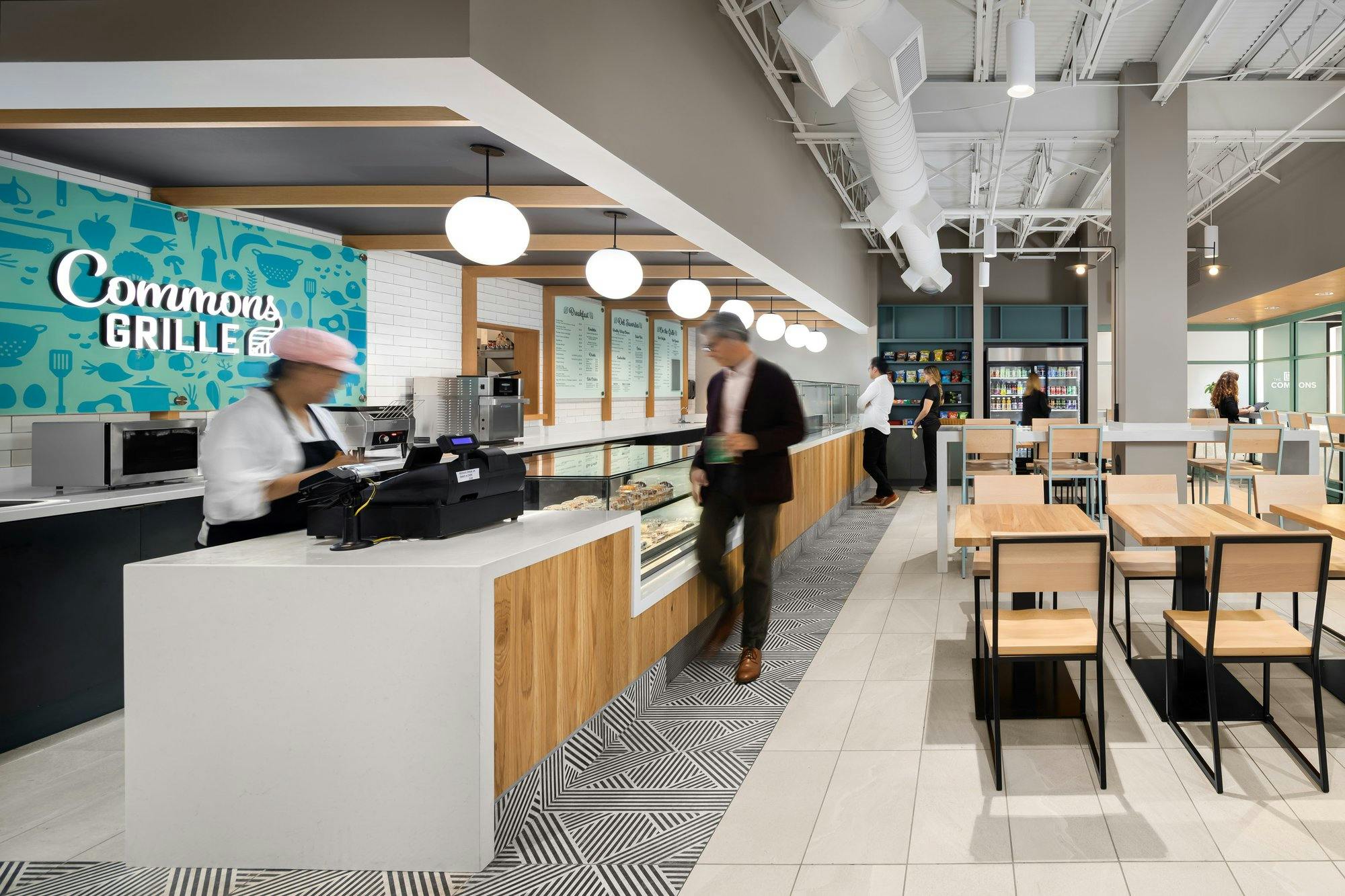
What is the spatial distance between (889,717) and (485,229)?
8.84 ft

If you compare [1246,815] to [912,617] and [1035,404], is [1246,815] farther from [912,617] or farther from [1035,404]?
[1035,404]

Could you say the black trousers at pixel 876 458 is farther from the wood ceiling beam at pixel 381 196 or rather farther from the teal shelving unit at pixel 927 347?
the wood ceiling beam at pixel 381 196

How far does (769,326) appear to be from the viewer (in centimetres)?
909

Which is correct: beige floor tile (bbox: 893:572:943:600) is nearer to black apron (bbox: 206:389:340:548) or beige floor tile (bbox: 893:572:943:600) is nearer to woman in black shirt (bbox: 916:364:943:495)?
black apron (bbox: 206:389:340:548)

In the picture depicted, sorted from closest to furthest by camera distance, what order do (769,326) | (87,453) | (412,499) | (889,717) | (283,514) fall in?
(412,499) < (283,514) < (889,717) < (87,453) < (769,326)

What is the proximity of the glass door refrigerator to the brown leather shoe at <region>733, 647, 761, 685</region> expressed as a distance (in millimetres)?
11344

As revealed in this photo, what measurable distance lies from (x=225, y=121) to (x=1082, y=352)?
44.7ft

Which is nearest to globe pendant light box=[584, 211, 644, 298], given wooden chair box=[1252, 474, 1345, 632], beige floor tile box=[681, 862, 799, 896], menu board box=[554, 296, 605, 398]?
beige floor tile box=[681, 862, 799, 896]

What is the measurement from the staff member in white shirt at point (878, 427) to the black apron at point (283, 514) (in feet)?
25.2

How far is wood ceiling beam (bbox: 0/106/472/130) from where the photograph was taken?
3.24 m

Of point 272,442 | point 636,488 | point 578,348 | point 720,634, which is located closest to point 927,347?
point 578,348

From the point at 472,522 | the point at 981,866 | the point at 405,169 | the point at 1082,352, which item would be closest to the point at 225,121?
the point at 405,169

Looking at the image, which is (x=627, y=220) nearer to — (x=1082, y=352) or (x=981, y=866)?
(x=981, y=866)

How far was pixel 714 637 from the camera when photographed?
432cm
